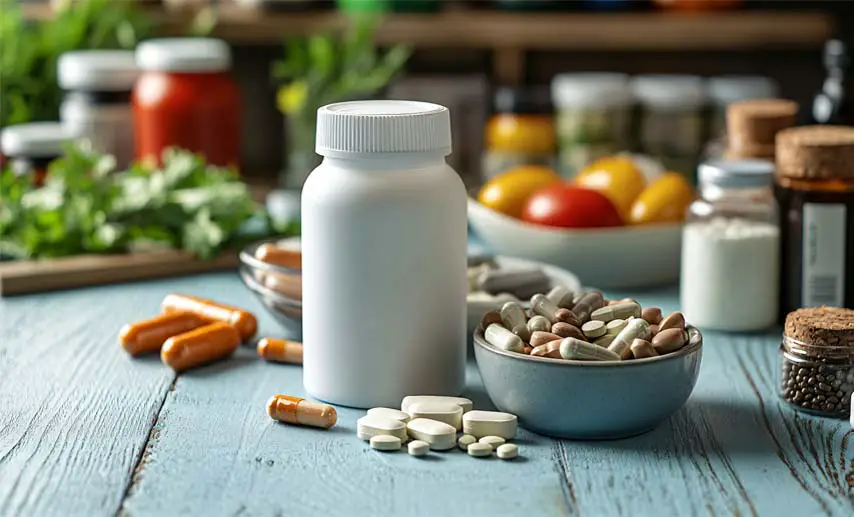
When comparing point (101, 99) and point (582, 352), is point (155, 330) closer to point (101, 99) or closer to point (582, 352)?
point (582, 352)

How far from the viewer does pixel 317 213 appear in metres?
0.99

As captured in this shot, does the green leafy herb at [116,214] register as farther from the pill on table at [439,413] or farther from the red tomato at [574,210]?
the pill on table at [439,413]

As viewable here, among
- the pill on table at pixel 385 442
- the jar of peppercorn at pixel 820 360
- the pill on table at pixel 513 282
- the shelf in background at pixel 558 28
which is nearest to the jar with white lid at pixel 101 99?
the shelf in background at pixel 558 28

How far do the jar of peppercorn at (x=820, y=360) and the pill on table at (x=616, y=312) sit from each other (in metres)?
0.13

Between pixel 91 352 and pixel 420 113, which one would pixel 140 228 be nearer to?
pixel 91 352

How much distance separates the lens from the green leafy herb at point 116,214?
1556 millimetres

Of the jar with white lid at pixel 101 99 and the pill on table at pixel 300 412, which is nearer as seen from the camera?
the pill on table at pixel 300 412

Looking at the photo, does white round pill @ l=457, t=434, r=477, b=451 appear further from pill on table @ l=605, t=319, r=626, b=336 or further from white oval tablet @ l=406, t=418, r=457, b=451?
pill on table @ l=605, t=319, r=626, b=336

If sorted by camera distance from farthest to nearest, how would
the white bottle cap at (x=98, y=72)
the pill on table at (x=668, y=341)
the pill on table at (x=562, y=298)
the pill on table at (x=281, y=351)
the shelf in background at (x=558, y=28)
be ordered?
the shelf in background at (x=558, y=28) → the white bottle cap at (x=98, y=72) → the pill on table at (x=281, y=351) → the pill on table at (x=562, y=298) → the pill on table at (x=668, y=341)

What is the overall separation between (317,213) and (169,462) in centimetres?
23

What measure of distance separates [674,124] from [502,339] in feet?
3.34

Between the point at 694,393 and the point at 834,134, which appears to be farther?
the point at 834,134

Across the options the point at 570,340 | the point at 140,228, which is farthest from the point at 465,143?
the point at 570,340

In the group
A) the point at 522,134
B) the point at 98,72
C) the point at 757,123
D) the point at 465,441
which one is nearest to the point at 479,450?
the point at 465,441
